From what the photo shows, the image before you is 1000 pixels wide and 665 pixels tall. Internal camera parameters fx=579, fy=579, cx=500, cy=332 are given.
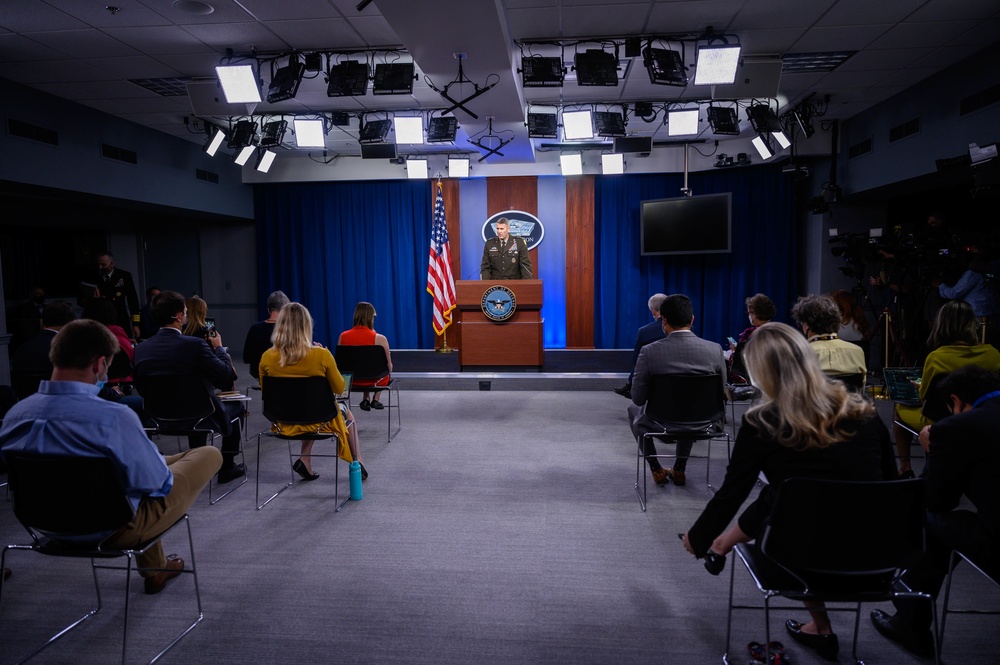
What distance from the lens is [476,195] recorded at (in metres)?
10.0

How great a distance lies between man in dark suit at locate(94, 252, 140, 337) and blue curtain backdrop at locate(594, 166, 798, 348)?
22.5 feet

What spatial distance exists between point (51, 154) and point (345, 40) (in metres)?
3.61

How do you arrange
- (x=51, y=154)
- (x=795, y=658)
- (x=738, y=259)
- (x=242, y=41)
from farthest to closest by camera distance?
1. (x=738, y=259)
2. (x=51, y=154)
3. (x=242, y=41)
4. (x=795, y=658)

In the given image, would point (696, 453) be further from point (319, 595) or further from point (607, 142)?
point (607, 142)

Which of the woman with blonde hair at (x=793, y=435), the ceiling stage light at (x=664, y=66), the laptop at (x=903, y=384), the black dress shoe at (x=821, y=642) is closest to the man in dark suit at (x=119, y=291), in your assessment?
the ceiling stage light at (x=664, y=66)

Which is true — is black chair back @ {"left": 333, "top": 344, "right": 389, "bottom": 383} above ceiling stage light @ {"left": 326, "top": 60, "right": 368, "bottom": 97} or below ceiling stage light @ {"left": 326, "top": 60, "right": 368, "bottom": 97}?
below

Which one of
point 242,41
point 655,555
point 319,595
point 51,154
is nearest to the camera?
point 319,595

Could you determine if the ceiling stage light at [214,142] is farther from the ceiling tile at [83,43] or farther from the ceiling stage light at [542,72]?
the ceiling stage light at [542,72]

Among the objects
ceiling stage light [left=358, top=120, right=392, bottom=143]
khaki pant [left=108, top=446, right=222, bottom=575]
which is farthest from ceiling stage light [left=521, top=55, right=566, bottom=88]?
khaki pant [left=108, top=446, right=222, bottom=575]

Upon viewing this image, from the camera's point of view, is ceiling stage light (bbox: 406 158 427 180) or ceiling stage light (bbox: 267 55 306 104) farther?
ceiling stage light (bbox: 406 158 427 180)

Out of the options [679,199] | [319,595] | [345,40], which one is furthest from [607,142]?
[319,595]

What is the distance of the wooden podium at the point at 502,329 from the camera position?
7.16m

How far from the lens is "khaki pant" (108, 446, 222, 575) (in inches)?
81.6

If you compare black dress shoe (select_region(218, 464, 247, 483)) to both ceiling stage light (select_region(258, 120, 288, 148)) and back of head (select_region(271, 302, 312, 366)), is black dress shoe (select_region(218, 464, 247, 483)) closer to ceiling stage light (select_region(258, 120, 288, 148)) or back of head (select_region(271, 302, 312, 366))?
back of head (select_region(271, 302, 312, 366))
